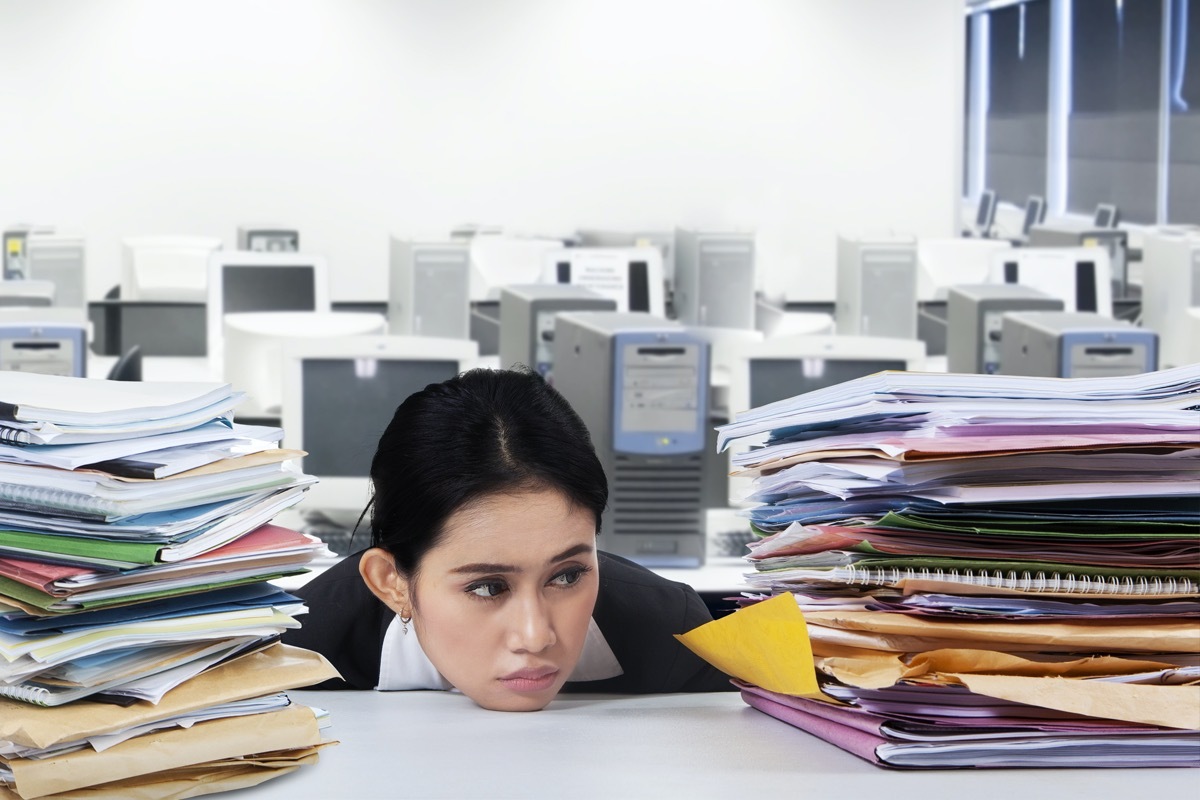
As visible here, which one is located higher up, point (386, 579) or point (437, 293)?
point (437, 293)

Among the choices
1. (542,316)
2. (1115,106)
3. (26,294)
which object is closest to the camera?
(542,316)

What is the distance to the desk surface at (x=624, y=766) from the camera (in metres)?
0.76

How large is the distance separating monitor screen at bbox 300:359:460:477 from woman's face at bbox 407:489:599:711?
8.11ft

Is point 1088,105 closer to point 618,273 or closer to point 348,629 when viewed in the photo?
point 618,273

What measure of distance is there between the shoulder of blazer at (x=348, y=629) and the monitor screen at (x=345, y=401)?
6.67 feet

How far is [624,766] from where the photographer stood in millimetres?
803

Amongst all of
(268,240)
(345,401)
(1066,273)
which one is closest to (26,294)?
(345,401)

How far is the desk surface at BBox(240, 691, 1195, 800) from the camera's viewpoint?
76cm

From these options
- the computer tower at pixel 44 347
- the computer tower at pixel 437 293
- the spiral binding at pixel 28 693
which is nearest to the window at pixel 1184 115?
the computer tower at pixel 437 293

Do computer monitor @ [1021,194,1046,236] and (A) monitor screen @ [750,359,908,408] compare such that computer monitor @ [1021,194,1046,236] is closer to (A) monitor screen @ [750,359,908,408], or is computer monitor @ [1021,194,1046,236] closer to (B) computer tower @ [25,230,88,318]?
(B) computer tower @ [25,230,88,318]

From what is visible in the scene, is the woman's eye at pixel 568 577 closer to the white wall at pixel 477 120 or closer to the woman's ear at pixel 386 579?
the woman's ear at pixel 386 579

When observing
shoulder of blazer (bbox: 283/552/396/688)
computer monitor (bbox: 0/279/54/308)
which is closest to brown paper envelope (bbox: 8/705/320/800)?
shoulder of blazer (bbox: 283/552/396/688)

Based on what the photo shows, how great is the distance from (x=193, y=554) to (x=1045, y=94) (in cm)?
1566

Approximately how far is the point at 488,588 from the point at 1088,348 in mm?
2731
